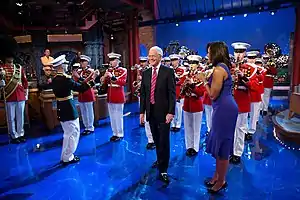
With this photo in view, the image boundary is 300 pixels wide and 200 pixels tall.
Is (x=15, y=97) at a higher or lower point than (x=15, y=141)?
higher

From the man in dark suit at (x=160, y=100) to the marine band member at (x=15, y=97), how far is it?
3.38 metres

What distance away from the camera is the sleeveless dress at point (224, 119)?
9.84ft

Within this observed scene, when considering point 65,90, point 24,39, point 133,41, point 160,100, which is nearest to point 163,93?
point 160,100

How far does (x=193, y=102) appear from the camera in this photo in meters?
4.39

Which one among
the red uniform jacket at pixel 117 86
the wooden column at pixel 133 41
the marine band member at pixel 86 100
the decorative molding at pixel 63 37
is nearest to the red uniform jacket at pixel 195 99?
the red uniform jacket at pixel 117 86

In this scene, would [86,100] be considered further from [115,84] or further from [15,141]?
[15,141]

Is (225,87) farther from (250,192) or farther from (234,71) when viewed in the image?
(250,192)

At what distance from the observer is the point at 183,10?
12508mm

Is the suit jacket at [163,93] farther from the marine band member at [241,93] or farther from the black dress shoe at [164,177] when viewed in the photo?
the marine band member at [241,93]

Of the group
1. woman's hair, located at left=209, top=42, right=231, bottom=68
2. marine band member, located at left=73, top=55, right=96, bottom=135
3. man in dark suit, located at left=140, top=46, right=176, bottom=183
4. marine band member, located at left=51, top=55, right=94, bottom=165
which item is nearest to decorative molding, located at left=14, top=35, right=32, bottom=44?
marine band member, located at left=73, top=55, right=96, bottom=135

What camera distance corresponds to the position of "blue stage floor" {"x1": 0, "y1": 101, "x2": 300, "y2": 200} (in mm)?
3359

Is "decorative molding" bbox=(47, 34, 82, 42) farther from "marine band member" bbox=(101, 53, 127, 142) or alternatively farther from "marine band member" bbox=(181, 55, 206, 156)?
"marine band member" bbox=(181, 55, 206, 156)

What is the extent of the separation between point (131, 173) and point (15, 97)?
3.32m

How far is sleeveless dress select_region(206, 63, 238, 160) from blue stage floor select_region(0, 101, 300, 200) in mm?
645
